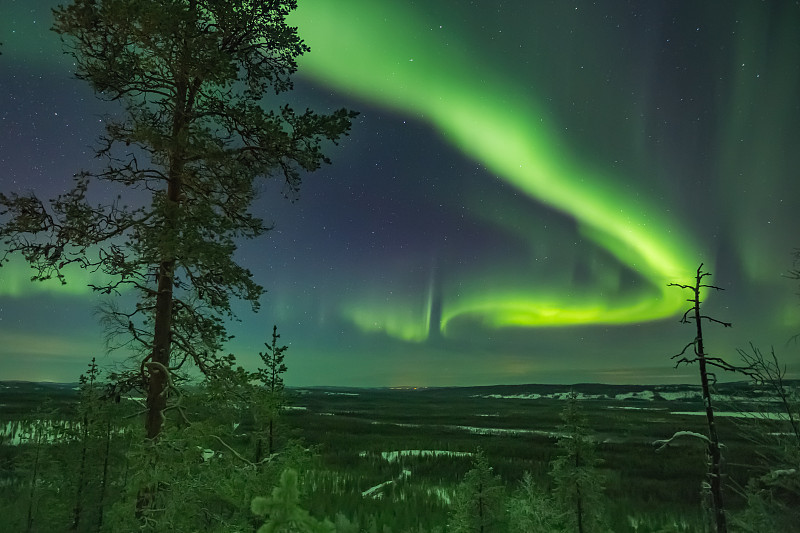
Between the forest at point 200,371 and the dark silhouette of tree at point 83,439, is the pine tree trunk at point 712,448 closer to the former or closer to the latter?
the forest at point 200,371

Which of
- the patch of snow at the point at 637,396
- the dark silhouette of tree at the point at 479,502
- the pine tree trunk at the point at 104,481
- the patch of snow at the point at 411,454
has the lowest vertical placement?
the patch of snow at the point at 637,396

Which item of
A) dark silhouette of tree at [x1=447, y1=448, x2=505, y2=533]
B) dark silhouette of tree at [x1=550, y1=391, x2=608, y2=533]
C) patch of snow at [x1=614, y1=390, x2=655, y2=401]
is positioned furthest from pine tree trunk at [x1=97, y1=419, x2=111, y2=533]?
patch of snow at [x1=614, y1=390, x2=655, y2=401]

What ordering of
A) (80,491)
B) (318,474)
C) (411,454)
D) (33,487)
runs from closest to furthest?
(80,491) < (33,487) < (318,474) < (411,454)

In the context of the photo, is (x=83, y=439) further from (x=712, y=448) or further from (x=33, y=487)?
(x=712, y=448)

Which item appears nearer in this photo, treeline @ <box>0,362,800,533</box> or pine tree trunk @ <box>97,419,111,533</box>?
treeline @ <box>0,362,800,533</box>

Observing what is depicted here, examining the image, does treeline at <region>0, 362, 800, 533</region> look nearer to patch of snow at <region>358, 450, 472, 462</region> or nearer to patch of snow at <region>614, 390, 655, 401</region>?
patch of snow at <region>358, 450, 472, 462</region>

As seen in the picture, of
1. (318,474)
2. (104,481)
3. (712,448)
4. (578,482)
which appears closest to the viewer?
(712,448)

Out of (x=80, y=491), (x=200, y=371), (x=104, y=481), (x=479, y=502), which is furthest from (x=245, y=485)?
(x=479, y=502)

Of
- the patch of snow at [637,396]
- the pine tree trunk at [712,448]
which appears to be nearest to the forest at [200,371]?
the pine tree trunk at [712,448]

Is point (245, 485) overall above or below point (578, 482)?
above

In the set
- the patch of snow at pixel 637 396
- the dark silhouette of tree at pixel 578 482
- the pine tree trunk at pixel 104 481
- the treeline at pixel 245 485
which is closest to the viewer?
the treeline at pixel 245 485

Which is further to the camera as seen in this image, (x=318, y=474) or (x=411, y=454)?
(x=411, y=454)

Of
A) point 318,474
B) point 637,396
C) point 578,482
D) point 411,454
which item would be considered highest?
point 578,482

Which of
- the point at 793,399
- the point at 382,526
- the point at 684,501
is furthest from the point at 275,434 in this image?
the point at 684,501
